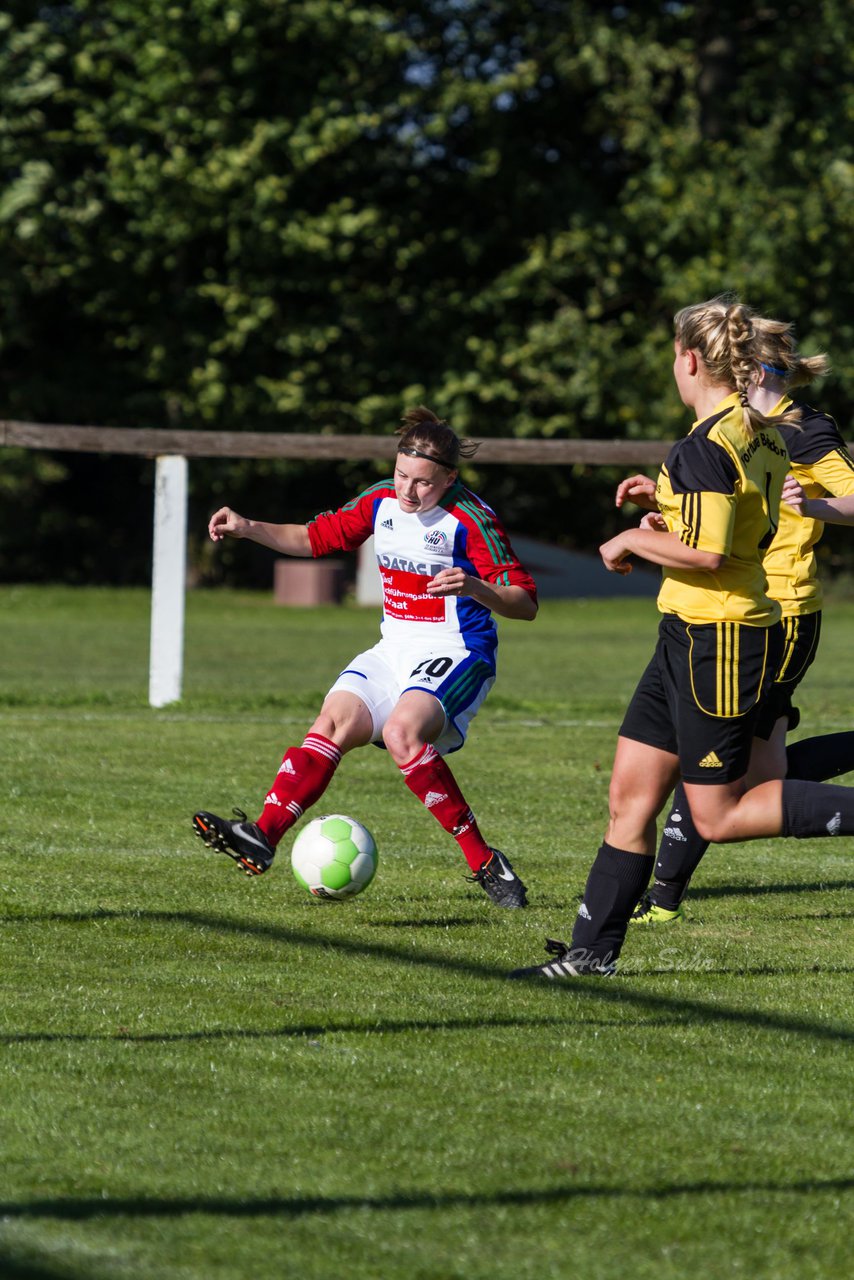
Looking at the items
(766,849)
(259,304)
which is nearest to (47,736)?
(766,849)

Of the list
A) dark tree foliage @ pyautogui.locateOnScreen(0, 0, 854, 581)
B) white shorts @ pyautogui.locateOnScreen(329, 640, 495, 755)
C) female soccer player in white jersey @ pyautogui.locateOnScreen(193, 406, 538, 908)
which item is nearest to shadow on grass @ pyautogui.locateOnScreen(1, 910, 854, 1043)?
female soccer player in white jersey @ pyautogui.locateOnScreen(193, 406, 538, 908)

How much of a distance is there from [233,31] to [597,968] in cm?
2659

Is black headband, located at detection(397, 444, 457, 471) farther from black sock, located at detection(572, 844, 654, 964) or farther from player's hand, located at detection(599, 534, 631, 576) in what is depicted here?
black sock, located at detection(572, 844, 654, 964)

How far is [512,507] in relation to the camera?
3388 cm

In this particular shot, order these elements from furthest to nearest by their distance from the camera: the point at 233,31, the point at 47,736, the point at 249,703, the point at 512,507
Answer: the point at 512,507, the point at 233,31, the point at 249,703, the point at 47,736

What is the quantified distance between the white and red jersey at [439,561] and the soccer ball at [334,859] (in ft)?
2.72

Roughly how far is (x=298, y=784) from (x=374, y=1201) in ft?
10.1

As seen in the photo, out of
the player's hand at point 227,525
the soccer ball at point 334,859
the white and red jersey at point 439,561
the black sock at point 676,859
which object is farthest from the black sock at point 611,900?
the player's hand at point 227,525

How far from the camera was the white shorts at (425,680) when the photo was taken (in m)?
6.29

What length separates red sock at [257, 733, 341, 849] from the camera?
19.8 feet

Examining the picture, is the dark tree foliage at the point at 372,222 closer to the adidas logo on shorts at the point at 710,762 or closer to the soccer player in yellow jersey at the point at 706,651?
the soccer player in yellow jersey at the point at 706,651

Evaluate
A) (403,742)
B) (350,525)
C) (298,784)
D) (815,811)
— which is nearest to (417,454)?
(350,525)

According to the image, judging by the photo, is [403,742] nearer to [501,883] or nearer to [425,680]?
[425,680]

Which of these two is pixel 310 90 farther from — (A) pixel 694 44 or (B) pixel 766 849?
(B) pixel 766 849
